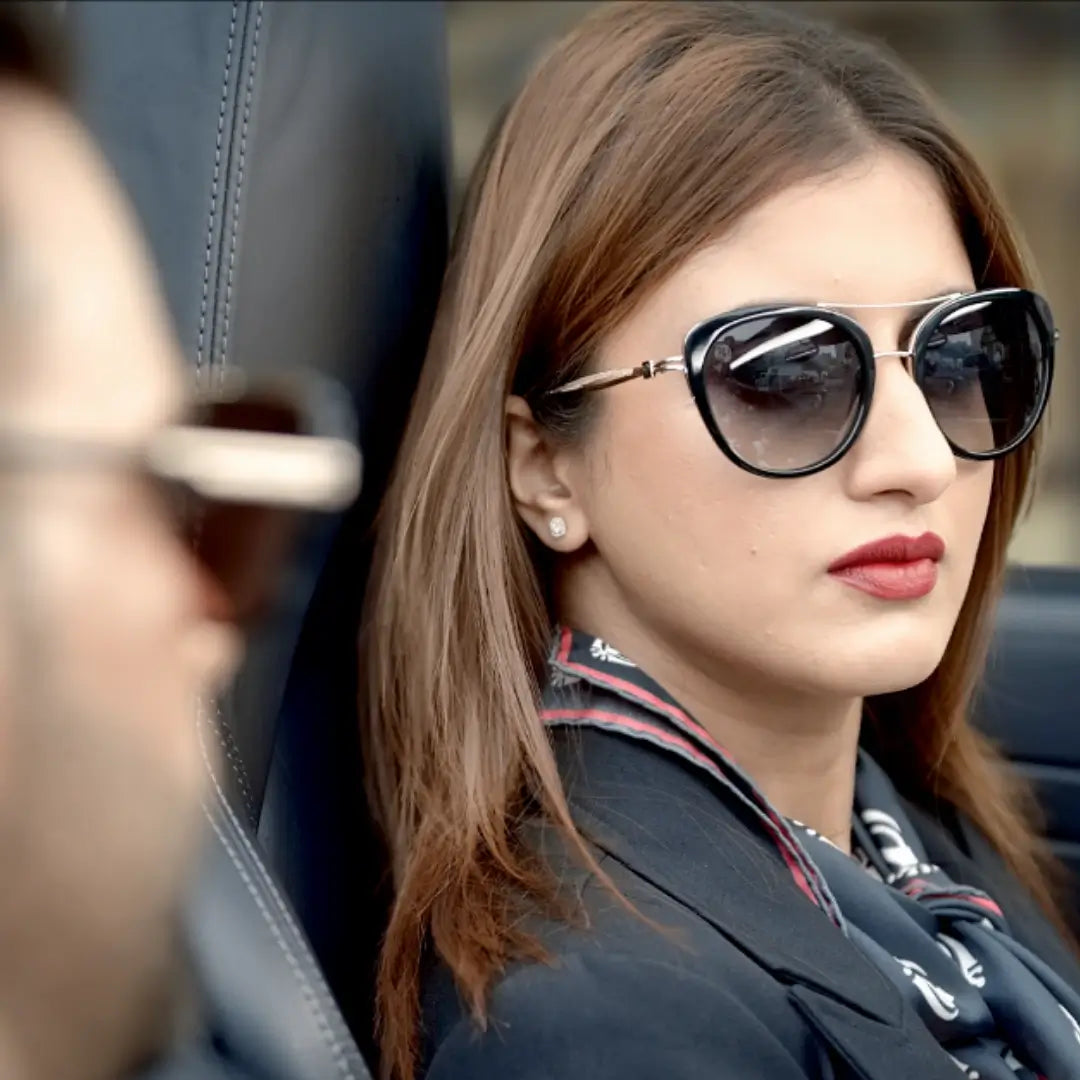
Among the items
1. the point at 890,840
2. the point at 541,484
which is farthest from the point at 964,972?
the point at 541,484

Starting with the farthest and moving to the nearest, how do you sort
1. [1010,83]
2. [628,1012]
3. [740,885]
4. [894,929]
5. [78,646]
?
[1010,83] → [894,929] → [740,885] → [628,1012] → [78,646]

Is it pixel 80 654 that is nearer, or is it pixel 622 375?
pixel 80 654

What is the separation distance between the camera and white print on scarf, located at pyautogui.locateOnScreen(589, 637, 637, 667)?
1.15m

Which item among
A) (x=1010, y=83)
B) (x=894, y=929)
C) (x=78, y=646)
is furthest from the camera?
(x=1010, y=83)

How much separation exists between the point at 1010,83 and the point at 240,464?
6.96 ft

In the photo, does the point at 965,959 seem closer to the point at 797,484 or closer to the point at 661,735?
the point at 661,735

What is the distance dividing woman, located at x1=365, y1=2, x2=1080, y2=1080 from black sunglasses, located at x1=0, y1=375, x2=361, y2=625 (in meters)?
0.15

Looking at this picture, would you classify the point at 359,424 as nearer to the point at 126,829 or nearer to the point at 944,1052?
the point at 126,829

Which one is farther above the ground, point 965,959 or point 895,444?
point 895,444

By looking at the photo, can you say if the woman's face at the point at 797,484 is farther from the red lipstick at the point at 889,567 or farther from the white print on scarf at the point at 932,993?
the white print on scarf at the point at 932,993

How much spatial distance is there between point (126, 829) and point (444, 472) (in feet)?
1.53

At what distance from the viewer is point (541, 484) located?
120cm


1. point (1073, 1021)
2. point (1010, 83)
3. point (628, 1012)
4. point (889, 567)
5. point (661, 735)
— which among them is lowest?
point (1073, 1021)

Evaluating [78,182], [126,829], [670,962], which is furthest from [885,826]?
[78,182]
